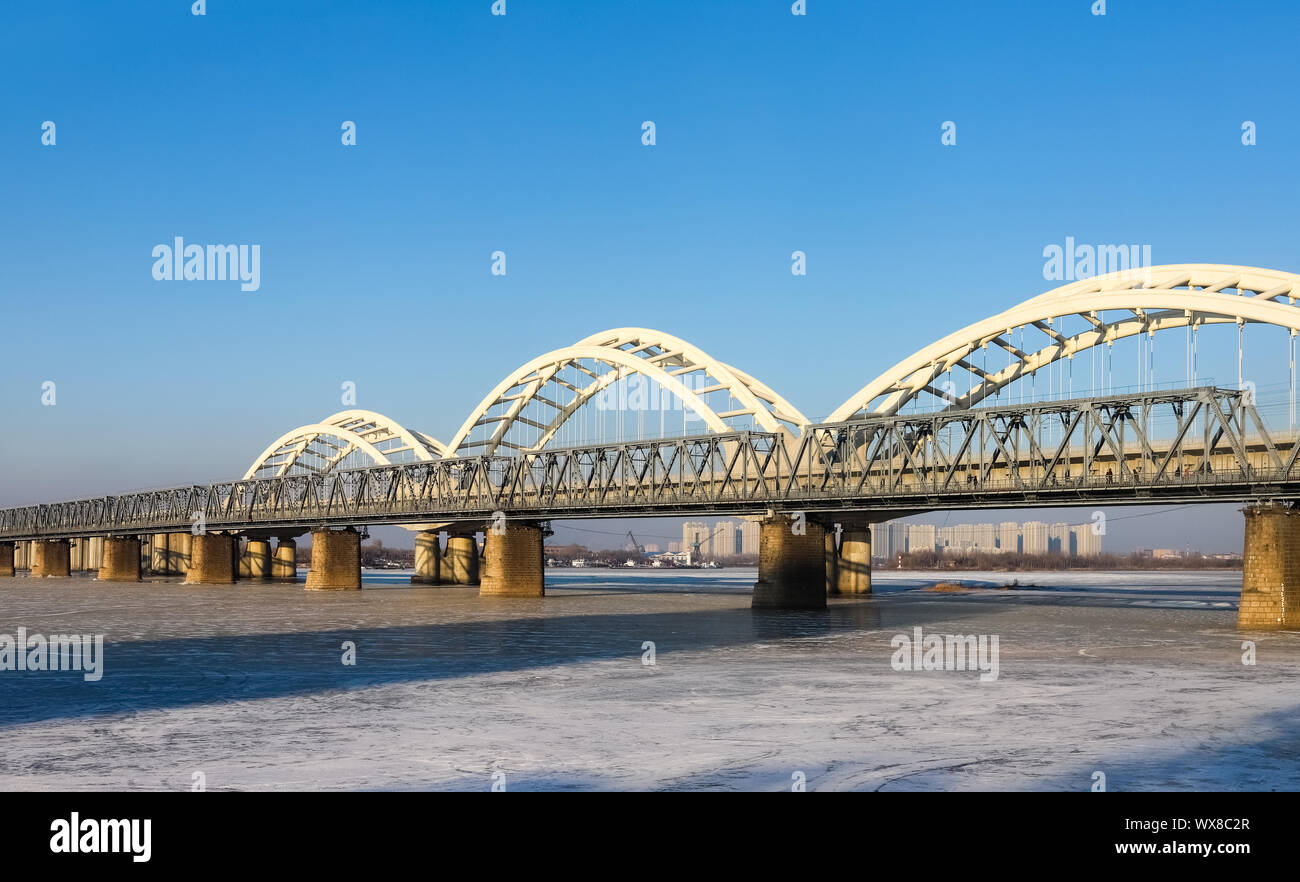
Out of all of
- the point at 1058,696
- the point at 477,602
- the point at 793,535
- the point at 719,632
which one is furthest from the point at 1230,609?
the point at 1058,696

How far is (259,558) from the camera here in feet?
457

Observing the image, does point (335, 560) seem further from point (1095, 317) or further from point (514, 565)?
point (1095, 317)

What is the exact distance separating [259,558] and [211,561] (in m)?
26.9

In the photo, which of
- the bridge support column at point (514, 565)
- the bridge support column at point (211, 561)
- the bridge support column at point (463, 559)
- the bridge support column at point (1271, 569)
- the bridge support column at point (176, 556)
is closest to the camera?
the bridge support column at point (1271, 569)

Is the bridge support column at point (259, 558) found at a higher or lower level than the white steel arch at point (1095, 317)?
lower

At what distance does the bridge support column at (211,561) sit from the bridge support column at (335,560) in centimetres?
1826

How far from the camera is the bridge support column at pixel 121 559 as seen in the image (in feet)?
422

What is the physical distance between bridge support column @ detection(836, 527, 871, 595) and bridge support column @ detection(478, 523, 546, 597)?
814 inches

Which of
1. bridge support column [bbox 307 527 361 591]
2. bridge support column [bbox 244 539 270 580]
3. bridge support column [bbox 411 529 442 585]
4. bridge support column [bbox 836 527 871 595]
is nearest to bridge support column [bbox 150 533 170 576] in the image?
bridge support column [bbox 244 539 270 580]
